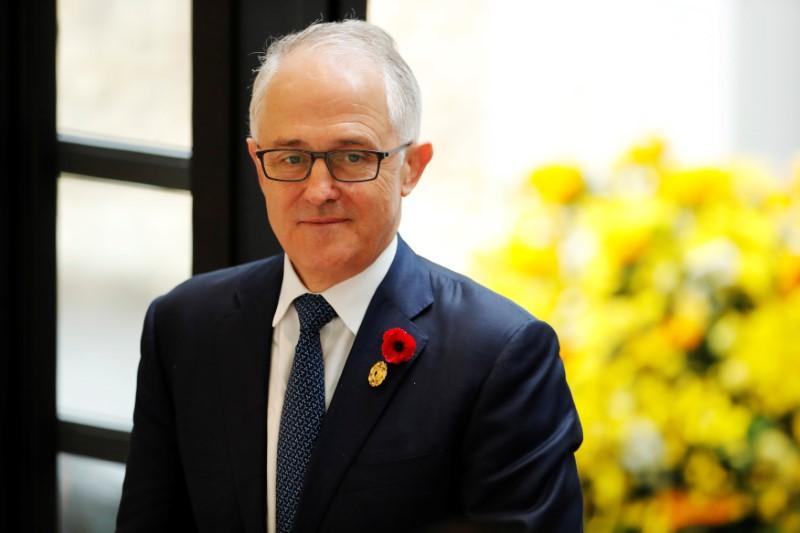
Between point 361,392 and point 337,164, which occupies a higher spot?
point 337,164

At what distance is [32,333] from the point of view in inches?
121

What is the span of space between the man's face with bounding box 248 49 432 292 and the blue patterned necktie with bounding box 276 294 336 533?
121 mm

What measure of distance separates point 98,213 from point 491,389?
131 cm

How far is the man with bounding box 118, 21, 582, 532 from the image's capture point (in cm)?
197

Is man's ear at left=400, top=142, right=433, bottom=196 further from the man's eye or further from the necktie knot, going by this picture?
the necktie knot

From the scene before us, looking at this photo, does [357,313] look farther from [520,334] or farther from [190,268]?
[190,268]

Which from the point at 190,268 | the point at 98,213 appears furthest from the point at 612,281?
the point at 98,213

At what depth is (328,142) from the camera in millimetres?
1964

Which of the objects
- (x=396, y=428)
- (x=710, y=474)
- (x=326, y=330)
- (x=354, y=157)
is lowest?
(x=710, y=474)

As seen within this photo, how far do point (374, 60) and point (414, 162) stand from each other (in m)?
0.16

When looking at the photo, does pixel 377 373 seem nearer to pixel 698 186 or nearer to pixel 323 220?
pixel 323 220

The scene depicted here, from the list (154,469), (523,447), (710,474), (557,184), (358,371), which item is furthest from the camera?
(557,184)

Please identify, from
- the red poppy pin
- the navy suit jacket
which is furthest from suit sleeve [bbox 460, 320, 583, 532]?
the red poppy pin

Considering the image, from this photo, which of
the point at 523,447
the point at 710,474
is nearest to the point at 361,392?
the point at 523,447
